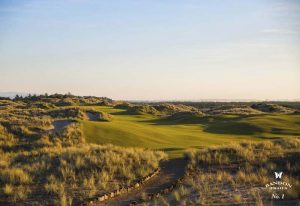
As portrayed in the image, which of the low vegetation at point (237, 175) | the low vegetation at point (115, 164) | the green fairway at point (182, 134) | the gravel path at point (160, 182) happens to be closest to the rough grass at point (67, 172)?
the low vegetation at point (115, 164)

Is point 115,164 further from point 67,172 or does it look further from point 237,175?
point 237,175

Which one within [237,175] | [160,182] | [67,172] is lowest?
[160,182]

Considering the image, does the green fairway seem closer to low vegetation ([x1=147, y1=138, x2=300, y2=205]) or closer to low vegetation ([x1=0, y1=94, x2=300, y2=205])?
low vegetation ([x1=0, y1=94, x2=300, y2=205])

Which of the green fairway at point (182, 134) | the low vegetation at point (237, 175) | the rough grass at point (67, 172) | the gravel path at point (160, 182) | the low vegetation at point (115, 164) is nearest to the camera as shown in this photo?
the low vegetation at point (237, 175)

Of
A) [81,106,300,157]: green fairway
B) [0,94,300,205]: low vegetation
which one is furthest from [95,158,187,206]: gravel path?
[81,106,300,157]: green fairway

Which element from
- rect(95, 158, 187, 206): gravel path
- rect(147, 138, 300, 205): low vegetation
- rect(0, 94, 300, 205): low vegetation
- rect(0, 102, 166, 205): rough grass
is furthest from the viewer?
rect(0, 102, 166, 205): rough grass

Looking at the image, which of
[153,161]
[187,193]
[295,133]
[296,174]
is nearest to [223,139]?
[295,133]

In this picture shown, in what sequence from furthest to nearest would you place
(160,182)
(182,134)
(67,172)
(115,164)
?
1. (182,134)
2. (115,164)
3. (67,172)
4. (160,182)

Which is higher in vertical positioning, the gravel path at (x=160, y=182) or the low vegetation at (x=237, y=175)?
the low vegetation at (x=237, y=175)

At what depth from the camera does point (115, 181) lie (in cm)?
1709

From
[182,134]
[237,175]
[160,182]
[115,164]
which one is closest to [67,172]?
[115,164]

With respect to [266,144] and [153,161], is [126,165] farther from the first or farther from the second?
[266,144]

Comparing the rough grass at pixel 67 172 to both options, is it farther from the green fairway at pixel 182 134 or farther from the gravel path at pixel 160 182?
the green fairway at pixel 182 134

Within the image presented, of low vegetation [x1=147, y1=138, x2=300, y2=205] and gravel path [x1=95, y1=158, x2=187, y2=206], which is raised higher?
low vegetation [x1=147, y1=138, x2=300, y2=205]
